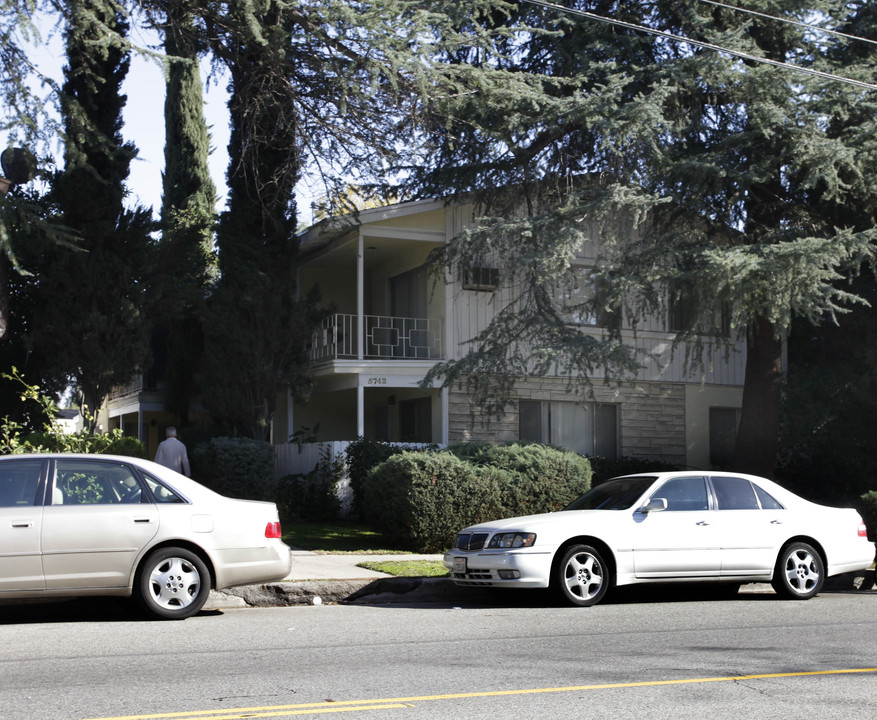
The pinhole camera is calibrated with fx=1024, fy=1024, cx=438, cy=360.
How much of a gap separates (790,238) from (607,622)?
33.0 ft

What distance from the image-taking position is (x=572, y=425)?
23312mm

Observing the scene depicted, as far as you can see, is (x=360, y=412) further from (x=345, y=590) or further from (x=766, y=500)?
(x=766, y=500)

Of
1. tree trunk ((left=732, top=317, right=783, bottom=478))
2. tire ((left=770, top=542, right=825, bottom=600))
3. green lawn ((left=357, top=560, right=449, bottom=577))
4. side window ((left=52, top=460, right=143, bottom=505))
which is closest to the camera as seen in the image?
side window ((left=52, top=460, right=143, bottom=505))

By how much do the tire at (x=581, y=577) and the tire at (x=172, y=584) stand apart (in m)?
3.62

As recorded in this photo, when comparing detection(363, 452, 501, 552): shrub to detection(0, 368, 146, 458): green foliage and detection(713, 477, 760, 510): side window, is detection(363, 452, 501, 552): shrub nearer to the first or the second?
detection(0, 368, 146, 458): green foliage

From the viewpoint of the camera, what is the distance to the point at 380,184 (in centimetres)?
1839

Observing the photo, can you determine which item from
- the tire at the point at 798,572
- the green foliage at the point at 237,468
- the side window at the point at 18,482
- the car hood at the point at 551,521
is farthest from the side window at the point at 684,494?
the green foliage at the point at 237,468

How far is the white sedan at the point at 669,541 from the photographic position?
35.1ft

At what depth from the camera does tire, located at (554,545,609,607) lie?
35.0 ft

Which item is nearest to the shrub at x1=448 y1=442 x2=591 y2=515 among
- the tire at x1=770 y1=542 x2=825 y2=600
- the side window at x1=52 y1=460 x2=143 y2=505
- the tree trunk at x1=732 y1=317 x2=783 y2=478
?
the tire at x1=770 y1=542 x2=825 y2=600

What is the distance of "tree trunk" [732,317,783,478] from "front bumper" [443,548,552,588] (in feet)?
37.2

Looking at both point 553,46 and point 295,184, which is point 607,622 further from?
point 553,46

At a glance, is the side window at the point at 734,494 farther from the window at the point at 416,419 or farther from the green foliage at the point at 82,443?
the window at the point at 416,419

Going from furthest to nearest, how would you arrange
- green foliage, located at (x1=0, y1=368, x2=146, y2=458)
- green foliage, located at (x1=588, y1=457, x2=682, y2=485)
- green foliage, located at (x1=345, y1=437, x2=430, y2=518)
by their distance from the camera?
green foliage, located at (x1=588, y1=457, x2=682, y2=485)
green foliage, located at (x1=345, y1=437, x2=430, y2=518)
green foliage, located at (x1=0, y1=368, x2=146, y2=458)
